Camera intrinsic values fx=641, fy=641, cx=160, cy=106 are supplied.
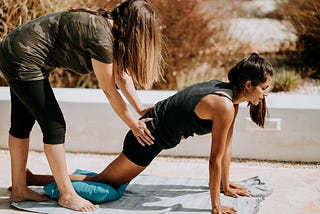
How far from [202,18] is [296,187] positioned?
11.5ft

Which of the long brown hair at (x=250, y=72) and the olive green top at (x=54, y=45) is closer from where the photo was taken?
the olive green top at (x=54, y=45)

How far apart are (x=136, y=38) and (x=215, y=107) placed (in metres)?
0.59

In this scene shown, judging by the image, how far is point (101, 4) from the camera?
22.5 feet

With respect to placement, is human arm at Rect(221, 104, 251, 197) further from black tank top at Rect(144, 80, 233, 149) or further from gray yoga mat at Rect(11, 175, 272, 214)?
black tank top at Rect(144, 80, 233, 149)

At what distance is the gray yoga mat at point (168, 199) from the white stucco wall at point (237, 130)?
614 millimetres

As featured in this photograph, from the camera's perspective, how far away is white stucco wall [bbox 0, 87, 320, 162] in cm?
492

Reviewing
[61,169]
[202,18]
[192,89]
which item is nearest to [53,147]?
[61,169]

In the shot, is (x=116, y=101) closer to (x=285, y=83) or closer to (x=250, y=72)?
(x=250, y=72)

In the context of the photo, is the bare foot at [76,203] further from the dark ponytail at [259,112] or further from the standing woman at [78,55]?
the dark ponytail at [259,112]

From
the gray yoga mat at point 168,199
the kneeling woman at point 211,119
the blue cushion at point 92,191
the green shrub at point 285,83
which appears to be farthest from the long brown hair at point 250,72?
the green shrub at point 285,83

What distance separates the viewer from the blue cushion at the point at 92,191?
12.6ft

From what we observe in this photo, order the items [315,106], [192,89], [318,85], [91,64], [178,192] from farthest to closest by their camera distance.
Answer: [318,85] < [315,106] < [178,192] < [192,89] < [91,64]

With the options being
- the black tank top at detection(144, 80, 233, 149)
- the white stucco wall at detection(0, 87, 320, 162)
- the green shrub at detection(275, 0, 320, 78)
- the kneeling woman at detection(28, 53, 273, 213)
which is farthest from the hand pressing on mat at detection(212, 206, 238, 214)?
the green shrub at detection(275, 0, 320, 78)

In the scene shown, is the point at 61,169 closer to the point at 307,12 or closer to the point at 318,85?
the point at 318,85
